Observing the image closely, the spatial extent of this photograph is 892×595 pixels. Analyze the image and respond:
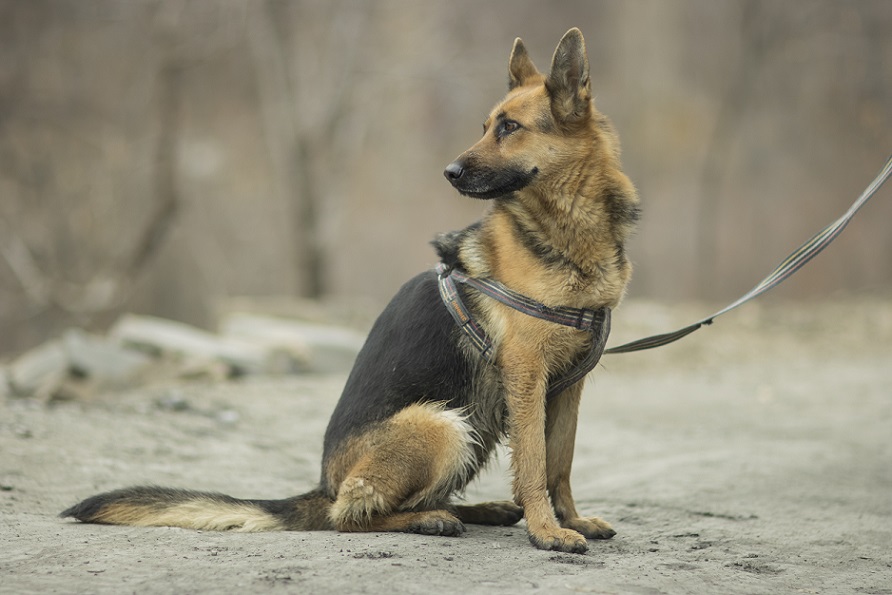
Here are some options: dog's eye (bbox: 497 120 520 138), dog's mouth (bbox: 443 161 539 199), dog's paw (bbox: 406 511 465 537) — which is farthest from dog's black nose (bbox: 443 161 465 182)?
dog's paw (bbox: 406 511 465 537)

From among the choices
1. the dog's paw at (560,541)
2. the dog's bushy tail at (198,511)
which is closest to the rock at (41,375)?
the dog's bushy tail at (198,511)

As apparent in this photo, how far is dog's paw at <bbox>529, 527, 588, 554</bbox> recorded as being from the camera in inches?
143

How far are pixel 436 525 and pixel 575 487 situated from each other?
1947 mm

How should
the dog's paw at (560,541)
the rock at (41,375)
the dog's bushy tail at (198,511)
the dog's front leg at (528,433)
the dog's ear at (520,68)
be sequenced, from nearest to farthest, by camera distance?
the dog's paw at (560,541) → the dog's front leg at (528,433) → the dog's bushy tail at (198,511) → the dog's ear at (520,68) → the rock at (41,375)

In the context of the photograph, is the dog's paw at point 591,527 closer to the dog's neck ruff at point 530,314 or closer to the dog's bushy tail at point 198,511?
the dog's neck ruff at point 530,314

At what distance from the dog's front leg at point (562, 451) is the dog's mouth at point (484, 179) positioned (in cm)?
96

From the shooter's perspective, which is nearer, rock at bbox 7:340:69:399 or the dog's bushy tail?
the dog's bushy tail

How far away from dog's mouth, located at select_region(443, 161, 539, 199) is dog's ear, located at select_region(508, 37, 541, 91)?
2.01 feet

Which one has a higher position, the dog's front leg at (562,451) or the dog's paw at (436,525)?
the dog's front leg at (562,451)

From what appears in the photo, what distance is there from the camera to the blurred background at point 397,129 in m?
15.2

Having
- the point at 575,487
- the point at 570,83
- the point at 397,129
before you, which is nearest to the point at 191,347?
the point at 575,487

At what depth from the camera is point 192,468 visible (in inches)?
213

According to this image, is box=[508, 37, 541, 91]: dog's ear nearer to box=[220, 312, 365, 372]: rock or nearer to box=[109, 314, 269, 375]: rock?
box=[109, 314, 269, 375]: rock

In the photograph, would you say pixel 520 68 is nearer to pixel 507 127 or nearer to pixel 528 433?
pixel 507 127
